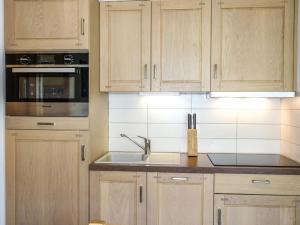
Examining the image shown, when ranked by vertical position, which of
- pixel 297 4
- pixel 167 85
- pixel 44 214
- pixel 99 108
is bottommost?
pixel 44 214

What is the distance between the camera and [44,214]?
219 cm

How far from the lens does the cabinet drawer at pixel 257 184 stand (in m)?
2.04

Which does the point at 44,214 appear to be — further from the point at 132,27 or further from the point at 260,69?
the point at 260,69

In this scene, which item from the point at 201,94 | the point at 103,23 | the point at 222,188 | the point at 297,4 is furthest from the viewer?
the point at 201,94

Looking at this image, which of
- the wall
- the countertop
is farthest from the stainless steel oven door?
the wall

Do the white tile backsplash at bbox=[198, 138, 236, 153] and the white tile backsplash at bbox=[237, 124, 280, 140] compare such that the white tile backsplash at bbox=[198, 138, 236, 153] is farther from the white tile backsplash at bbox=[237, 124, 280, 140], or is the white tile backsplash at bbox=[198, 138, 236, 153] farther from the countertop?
the countertop

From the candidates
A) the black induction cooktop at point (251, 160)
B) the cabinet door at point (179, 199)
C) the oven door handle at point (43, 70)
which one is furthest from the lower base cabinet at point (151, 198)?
the oven door handle at point (43, 70)

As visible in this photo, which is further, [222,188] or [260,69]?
[260,69]

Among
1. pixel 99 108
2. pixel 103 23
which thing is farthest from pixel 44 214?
pixel 103 23

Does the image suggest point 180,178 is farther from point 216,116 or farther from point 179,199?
point 216,116

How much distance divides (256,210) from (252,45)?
1.22m

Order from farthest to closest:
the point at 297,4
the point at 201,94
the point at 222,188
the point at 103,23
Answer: the point at 201,94 < the point at 103,23 < the point at 297,4 < the point at 222,188

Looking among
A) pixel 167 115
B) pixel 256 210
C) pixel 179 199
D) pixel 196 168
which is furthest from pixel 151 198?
pixel 167 115

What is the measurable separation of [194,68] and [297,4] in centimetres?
90
